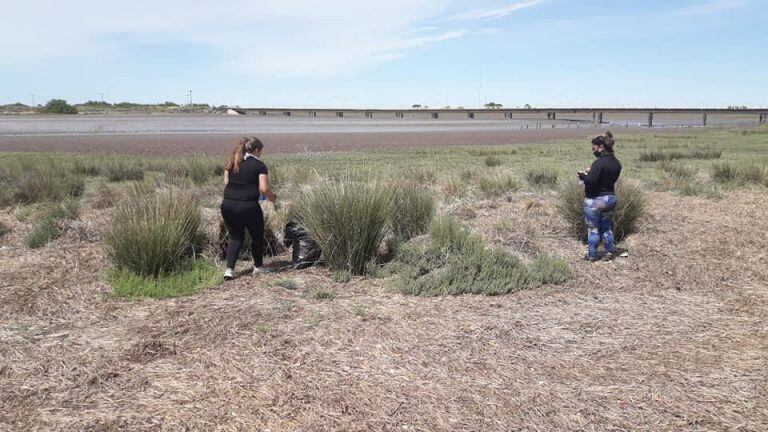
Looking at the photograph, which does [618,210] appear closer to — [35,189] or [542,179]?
[542,179]

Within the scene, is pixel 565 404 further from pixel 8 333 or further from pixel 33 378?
pixel 8 333

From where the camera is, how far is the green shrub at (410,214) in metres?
8.18

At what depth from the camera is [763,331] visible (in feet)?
16.1

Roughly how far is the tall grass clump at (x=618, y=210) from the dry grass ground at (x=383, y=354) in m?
1.55

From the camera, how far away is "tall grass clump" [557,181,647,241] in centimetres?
844

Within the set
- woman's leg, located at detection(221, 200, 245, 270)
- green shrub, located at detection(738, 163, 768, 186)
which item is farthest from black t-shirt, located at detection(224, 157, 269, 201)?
green shrub, located at detection(738, 163, 768, 186)

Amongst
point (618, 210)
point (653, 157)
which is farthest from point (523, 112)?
point (618, 210)

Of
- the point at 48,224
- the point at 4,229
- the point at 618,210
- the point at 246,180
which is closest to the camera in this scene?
the point at 246,180

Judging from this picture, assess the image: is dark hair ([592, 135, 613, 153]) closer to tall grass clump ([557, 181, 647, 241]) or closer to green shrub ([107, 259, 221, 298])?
tall grass clump ([557, 181, 647, 241])

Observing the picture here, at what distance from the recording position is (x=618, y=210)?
8516 mm

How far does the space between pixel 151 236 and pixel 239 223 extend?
37.1 inches

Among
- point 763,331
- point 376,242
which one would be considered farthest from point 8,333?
point 763,331

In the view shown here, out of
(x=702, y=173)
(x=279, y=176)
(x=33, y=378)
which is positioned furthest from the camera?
(x=702, y=173)

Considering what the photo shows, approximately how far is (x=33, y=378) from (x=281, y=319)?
1.87 meters
